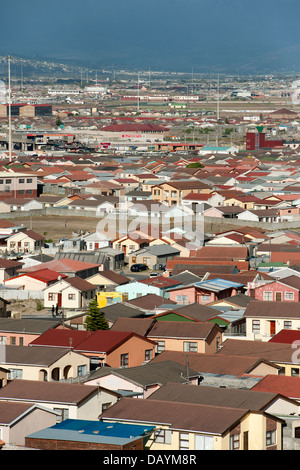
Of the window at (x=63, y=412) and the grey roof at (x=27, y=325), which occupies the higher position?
the window at (x=63, y=412)

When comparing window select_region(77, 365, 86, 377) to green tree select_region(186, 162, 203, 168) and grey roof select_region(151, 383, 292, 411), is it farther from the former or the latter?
green tree select_region(186, 162, 203, 168)

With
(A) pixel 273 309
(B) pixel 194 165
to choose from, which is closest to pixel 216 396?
(A) pixel 273 309

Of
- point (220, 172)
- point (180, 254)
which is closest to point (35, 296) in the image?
point (180, 254)

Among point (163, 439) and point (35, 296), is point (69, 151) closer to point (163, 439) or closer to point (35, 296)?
point (35, 296)

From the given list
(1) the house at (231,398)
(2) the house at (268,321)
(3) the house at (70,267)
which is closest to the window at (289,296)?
(2) the house at (268,321)

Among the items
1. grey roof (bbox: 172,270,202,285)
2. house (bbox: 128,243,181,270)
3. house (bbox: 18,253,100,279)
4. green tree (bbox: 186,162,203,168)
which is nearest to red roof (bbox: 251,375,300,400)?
grey roof (bbox: 172,270,202,285)

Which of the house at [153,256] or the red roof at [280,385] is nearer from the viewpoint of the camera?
the red roof at [280,385]

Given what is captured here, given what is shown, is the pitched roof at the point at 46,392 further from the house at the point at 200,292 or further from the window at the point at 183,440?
the house at the point at 200,292

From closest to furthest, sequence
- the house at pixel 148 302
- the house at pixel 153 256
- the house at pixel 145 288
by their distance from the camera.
Answer: the house at pixel 148 302 → the house at pixel 145 288 → the house at pixel 153 256
